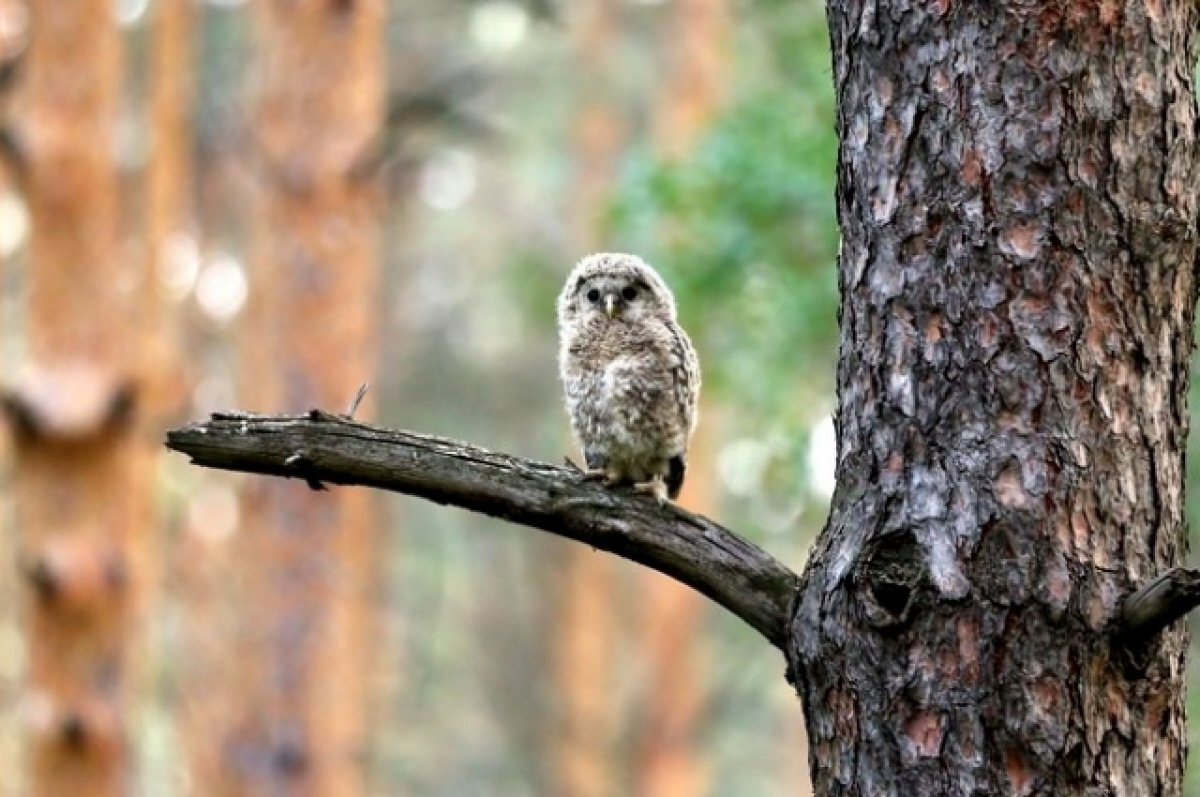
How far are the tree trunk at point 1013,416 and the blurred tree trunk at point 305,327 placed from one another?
19.0ft

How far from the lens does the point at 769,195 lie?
31.3 feet

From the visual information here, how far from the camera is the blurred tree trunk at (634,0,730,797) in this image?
18188 mm

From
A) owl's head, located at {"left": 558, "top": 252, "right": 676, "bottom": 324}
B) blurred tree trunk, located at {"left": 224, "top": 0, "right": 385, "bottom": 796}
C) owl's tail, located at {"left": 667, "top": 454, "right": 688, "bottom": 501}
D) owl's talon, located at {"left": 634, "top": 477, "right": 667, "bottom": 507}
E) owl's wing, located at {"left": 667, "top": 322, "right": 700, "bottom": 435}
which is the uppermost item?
blurred tree trunk, located at {"left": 224, "top": 0, "right": 385, "bottom": 796}

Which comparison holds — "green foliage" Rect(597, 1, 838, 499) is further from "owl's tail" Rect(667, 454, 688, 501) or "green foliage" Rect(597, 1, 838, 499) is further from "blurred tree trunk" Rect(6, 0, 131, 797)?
"owl's tail" Rect(667, 454, 688, 501)

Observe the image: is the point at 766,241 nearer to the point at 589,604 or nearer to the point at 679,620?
the point at 679,620

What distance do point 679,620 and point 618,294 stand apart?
12.9 metres

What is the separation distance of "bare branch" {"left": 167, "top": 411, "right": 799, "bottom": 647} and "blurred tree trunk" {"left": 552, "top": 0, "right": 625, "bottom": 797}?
1578 cm

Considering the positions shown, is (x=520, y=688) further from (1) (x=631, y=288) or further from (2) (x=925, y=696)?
(2) (x=925, y=696)

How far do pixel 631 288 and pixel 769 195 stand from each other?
4.12 meters

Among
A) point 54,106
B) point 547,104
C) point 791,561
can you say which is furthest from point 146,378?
point 547,104

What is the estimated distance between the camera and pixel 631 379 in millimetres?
5188

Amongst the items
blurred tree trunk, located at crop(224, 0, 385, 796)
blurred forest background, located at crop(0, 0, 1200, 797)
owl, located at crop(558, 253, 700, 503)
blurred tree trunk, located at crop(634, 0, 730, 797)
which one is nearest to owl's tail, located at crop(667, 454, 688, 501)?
owl, located at crop(558, 253, 700, 503)

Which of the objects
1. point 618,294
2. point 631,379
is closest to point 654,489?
point 631,379

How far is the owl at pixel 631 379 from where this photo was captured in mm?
5156
